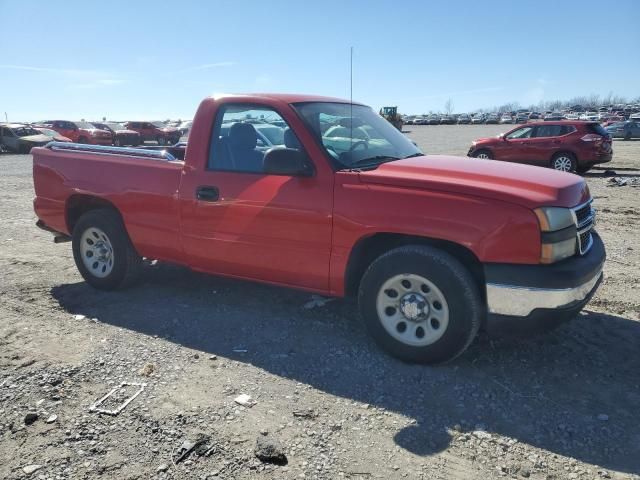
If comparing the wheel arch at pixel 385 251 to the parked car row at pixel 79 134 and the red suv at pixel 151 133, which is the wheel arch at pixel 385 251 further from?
the red suv at pixel 151 133

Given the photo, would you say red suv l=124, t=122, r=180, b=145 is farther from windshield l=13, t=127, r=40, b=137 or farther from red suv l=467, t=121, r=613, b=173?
red suv l=467, t=121, r=613, b=173

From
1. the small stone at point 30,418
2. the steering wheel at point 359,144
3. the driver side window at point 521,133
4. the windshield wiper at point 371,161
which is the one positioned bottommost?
the small stone at point 30,418

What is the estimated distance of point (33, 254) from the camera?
7020mm

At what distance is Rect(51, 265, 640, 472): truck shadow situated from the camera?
9.98ft

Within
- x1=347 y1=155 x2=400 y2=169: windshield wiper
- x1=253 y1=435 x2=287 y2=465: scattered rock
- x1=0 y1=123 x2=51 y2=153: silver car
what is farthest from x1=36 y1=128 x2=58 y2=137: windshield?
x1=253 y1=435 x2=287 y2=465: scattered rock

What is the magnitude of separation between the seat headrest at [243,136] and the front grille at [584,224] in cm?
256

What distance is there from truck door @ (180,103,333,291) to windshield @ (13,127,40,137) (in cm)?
2915

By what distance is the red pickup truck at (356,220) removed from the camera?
3.39 meters

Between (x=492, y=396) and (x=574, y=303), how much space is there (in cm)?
80

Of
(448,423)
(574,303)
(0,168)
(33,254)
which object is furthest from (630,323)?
(0,168)

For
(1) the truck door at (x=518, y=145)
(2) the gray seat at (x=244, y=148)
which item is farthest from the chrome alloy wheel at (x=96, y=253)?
(1) the truck door at (x=518, y=145)

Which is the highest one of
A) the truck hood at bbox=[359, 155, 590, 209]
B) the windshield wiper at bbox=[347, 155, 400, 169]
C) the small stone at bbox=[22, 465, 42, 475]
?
the windshield wiper at bbox=[347, 155, 400, 169]

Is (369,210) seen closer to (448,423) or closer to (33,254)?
(448,423)

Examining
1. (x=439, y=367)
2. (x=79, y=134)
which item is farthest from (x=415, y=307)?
(x=79, y=134)
